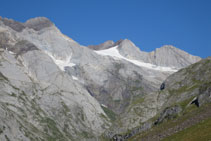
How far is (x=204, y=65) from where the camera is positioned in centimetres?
17725

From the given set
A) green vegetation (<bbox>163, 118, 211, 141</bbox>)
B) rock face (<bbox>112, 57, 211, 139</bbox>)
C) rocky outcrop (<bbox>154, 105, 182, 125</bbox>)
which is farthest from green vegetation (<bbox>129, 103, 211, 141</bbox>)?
rock face (<bbox>112, 57, 211, 139</bbox>)

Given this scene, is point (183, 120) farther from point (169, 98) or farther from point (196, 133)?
point (169, 98)

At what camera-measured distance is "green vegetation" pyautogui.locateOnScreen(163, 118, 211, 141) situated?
81.1 m

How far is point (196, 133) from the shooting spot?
87000 mm

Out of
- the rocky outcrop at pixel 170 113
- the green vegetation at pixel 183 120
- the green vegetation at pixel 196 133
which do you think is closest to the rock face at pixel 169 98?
the rocky outcrop at pixel 170 113

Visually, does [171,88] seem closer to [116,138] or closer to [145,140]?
[116,138]

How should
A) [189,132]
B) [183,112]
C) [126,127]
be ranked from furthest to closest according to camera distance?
1. [126,127]
2. [183,112]
3. [189,132]

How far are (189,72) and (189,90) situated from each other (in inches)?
1069

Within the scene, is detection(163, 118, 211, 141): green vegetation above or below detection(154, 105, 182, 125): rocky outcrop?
below

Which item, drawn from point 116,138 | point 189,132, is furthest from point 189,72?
point 189,132

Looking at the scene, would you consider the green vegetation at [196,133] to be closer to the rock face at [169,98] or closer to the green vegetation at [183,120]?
the green vegetation at [183,120]

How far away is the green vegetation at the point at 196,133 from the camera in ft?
266

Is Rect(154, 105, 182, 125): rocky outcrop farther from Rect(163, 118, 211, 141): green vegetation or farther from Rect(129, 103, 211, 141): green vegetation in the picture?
Rect(163, 118, 211, 141): green vegetation

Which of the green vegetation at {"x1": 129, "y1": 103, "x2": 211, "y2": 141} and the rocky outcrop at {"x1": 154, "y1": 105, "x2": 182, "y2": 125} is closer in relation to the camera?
the green vegetation at {"x1": 129, "y1": 103, "x2": 211, "y2": 141}
